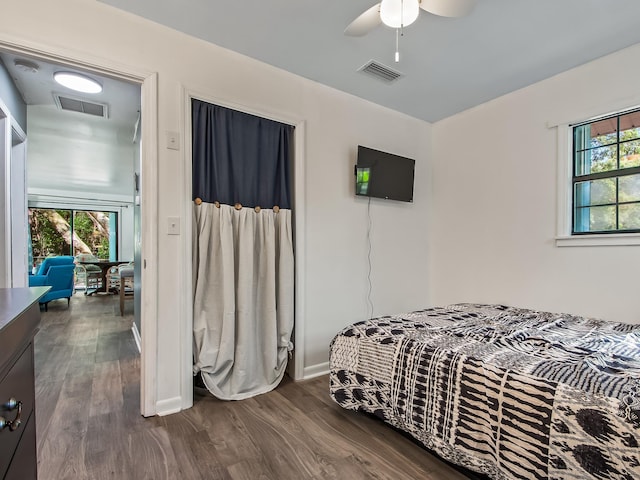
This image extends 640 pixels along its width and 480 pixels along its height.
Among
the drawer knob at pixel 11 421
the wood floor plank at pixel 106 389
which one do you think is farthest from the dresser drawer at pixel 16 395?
the wood floor plank at pixel 106 389

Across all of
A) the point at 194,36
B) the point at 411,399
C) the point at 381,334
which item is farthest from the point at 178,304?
the point at 194,36

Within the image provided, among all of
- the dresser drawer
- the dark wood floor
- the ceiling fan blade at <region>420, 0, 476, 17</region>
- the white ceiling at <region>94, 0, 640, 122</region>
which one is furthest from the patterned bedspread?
the white ceiling at <region>94, 0, 640, 122</region>

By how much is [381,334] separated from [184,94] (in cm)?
204

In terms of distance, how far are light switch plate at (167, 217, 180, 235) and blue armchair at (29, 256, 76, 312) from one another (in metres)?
4.82

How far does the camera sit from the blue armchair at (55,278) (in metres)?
5.46

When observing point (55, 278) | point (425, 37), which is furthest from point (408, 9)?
point (55, 278)

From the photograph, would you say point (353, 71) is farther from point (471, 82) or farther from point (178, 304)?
point (178, 304)

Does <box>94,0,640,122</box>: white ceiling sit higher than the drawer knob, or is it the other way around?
<box>94,0,640,122</box>: white ceiling

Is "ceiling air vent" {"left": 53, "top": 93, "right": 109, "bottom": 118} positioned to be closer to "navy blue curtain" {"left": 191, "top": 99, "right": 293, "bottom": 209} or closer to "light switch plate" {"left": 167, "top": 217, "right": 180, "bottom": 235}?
"navy blue curtain" {"left": 191, "top": 99, "right": 293, "bottom": 209}

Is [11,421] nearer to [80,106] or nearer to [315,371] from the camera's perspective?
[315,371]

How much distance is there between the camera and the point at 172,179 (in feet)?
7.11

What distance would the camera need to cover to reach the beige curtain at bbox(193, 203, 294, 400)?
2.30 meters

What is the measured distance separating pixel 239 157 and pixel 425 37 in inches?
61.8

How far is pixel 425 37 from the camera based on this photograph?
225 centimetres
